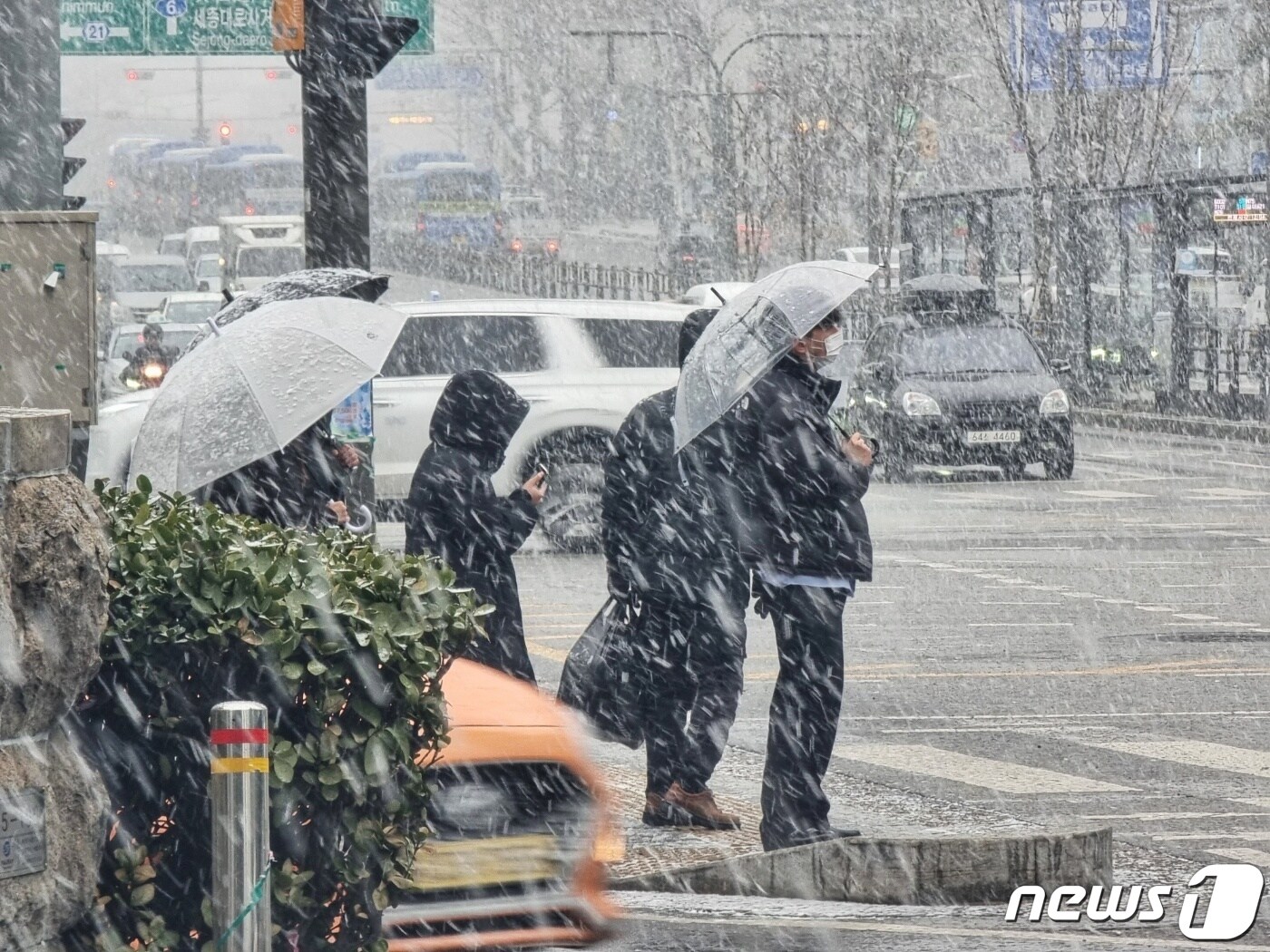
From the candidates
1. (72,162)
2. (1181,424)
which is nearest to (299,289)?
(72,162)

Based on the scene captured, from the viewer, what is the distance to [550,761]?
6.09m

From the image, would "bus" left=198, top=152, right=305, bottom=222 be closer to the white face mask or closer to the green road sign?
the green road sign

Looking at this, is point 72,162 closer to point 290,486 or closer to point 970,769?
point 290,486

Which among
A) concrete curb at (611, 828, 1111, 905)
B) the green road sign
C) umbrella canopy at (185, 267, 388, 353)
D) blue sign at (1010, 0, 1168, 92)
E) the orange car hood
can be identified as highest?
blue sign at (1010, 0, 1168, 92)

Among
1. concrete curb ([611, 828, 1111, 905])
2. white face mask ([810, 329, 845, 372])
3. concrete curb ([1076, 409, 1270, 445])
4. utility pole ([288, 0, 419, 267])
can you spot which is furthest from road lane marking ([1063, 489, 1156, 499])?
concrete curb ([611, 828, 1111, 905])

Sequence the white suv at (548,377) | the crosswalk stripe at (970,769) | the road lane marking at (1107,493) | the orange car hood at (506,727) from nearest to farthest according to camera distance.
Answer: the orange car hood at (506,727), the crosswalk stripe at (970,769), the white suv at (548,377), the road lane marking at (1107,493)

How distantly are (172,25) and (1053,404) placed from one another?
981 centimetres

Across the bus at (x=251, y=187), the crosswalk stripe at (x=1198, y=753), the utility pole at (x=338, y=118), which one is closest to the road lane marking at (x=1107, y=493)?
the crosswalk stripe at (x=1198, y=753)

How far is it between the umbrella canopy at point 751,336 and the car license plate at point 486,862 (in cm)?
214

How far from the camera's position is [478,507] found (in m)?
8.21

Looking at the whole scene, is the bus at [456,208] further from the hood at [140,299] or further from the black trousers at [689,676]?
the black trousers at [689,676]

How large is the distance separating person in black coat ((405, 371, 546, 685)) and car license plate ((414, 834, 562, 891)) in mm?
2156

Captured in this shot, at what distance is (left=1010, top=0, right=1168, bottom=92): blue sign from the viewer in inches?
1544

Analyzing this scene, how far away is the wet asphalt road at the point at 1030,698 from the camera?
7012 millimetres
